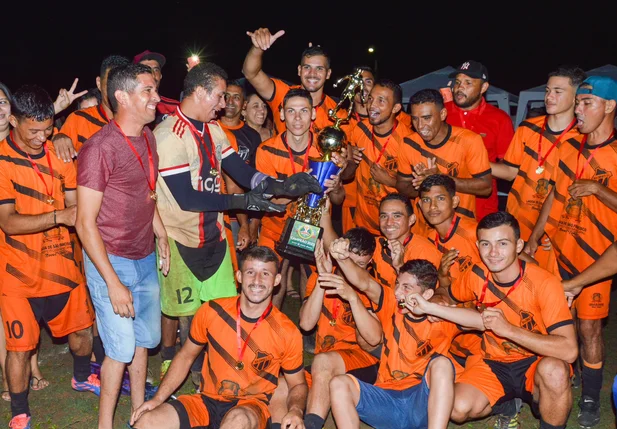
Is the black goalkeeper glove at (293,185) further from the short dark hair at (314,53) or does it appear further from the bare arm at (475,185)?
the short dark hair at (314,53)

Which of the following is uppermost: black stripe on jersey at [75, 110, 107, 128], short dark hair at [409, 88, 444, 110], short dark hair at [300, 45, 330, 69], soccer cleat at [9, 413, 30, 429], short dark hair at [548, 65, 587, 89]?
short dark hair at [300, 45, 330, 69]

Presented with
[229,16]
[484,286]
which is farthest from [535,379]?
[229,16]

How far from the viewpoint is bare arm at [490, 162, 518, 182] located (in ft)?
18.8

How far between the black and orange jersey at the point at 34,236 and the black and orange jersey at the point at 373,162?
2.83 m

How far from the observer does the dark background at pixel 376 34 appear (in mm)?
32844

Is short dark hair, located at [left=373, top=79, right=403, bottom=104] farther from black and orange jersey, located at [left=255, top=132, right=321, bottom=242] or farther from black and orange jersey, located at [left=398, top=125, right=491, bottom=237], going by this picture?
black and orange jersey, located at [left=255, top=132, right=321, bottom=242]

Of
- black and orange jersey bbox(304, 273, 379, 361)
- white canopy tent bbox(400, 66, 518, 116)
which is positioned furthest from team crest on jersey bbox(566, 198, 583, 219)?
white canopy tent bbox(400, 66, 518, 116)

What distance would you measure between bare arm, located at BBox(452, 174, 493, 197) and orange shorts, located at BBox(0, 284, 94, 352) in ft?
11.5

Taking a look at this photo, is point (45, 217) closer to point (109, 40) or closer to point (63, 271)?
point (63, 271)

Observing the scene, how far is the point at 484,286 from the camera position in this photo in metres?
4.54

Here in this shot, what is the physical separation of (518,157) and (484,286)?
1.72 m

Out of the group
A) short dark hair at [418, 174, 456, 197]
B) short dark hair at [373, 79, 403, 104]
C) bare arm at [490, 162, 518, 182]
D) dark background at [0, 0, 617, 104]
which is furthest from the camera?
dark background at [0, 0, 617, 104]

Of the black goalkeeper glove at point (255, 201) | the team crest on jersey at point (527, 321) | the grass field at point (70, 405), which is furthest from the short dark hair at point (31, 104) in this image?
the team crest on jersey at point (527, 321)

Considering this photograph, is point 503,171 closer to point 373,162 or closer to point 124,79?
point 373,162
